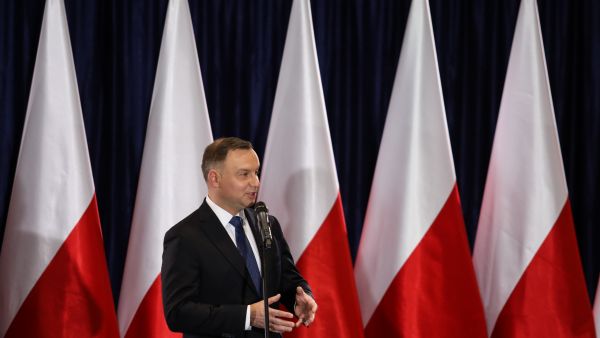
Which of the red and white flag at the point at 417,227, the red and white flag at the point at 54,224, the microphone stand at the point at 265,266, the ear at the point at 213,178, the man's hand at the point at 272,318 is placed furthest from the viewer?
the red and white flag at the point at 417,227

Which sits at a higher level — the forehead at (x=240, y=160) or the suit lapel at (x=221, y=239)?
the forehead at (x=240, y=160)

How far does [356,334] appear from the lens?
358cm

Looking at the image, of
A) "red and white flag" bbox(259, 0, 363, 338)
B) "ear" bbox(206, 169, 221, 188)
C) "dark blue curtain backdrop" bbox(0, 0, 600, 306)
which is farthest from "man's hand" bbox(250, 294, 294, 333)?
"dark blue curtain backdrop" bbox(0, 0, 600, 306)

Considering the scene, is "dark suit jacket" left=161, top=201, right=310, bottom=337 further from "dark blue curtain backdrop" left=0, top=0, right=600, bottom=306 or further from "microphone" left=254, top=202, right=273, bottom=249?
"dark blue curtain backdrop" left=0, top=0, right=600, bottom=306

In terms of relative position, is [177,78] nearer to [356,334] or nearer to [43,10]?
[43,10]

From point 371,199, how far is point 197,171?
0.91 metres

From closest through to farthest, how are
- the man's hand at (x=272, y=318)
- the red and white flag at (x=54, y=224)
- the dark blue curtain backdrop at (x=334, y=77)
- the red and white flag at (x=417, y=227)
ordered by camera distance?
1. the man's hand at (x=272, y=318)
2. the red and white flag at (x=54, y=224)
3. the red and white flag at (x=417, y=227)
4. the dark blue curtain backdrop at (x=334, y=77)

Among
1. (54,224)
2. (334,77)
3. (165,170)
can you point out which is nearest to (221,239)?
(165,170)

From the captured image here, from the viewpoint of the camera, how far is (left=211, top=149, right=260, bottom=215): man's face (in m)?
2.56

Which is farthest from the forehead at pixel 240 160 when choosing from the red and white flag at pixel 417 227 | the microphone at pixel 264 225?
the red and white flag at pixel 417 227

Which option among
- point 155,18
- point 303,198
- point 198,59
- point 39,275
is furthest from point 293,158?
point 39,275

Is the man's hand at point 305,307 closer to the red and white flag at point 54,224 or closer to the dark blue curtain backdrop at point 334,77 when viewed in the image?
the red and white flag at point 54,224

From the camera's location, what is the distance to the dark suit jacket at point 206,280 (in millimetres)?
2354

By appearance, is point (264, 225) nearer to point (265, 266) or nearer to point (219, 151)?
point (265, 266)
